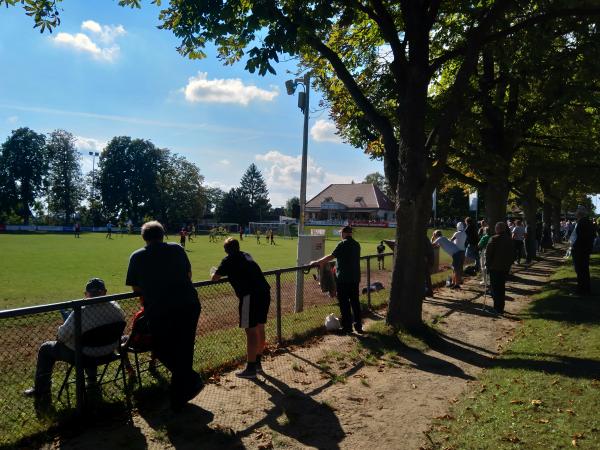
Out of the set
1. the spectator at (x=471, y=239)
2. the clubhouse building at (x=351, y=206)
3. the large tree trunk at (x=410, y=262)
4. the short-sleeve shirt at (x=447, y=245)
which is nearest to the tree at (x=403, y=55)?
the large tree trunk at (x=410, y=262)

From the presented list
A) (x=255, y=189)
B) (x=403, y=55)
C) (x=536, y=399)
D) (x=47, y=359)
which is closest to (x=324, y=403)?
(x=536, y=399)

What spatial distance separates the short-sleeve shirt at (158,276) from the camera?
4.92 meters

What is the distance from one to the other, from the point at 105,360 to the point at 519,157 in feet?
69.8

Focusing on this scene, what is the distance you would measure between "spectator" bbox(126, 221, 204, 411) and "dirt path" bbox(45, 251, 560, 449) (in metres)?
0.37

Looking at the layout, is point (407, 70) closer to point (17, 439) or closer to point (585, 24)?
point (585, 24)

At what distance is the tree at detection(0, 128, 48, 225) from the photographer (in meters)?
84.2

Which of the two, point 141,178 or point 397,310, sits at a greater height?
point 141,178

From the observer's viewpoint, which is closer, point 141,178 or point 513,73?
point 513,73

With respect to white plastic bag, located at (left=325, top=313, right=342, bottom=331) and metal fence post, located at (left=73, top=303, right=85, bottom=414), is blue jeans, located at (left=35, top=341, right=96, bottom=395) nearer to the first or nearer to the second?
metal fence post, located at (left=73, top=303, right=85, bottom=414)

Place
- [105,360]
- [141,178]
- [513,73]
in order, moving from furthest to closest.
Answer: [141,178]
[513,73]
[105,360]

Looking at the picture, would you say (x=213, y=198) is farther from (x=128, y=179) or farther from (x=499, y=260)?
(x=499, y=260)

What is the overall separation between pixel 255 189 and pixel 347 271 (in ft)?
348

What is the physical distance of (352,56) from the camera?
45.1 ft

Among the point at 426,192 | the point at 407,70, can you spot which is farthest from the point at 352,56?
the point at 426,192
